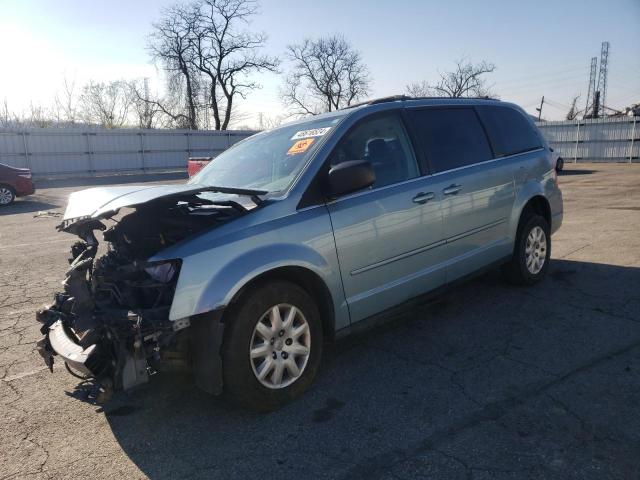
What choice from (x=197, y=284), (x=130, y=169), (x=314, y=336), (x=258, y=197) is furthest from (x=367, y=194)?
(x=130, y=169)

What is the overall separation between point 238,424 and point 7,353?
241cm

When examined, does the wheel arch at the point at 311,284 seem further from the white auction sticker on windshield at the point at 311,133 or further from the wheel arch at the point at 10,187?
the wheel arch at the point at 10,187

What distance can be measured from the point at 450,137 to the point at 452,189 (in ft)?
1.85

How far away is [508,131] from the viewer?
522 cm

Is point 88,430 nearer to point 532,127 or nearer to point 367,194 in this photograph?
point 367,194

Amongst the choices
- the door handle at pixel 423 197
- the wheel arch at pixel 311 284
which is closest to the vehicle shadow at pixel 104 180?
the door handle at pixel 423 197

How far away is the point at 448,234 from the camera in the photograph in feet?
13.8

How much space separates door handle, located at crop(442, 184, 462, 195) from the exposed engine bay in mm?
1678

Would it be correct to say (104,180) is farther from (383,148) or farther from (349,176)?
(349,176)

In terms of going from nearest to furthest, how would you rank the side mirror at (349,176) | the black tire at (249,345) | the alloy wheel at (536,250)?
1. the black tire at (249,345)
2. the side mirror at (349,176)
3. the alloy wheel at (536,250)

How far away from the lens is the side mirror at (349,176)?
325 centimetres

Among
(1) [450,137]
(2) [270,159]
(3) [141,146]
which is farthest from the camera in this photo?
(3) [141,146]

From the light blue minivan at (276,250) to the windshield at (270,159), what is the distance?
2cm

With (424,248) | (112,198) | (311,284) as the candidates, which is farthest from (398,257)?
(112,198)
